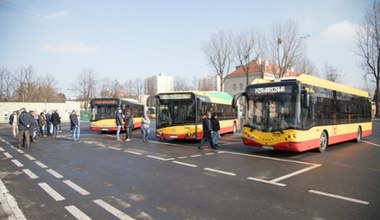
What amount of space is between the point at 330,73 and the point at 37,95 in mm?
62863

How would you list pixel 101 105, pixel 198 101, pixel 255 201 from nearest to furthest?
1. pixel 255 201
2. pixel 198 101
3. pixel 101 105

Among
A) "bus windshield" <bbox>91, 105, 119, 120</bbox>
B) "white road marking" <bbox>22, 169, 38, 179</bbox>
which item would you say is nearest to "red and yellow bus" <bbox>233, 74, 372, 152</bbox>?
"white road marking" <bbox>22, 169, 38, 179</bbox>

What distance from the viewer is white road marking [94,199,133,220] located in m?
5.55

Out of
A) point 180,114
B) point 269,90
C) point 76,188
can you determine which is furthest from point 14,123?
point 269,90

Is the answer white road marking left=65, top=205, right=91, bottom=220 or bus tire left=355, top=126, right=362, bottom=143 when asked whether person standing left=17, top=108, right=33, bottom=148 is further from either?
bus tire left=355, top=126, right=362, bottom=143

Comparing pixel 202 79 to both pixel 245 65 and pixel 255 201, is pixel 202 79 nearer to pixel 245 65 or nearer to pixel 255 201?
pixel 245 65

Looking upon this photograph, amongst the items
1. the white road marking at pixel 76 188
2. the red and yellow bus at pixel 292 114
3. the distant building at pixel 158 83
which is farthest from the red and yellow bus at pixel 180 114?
the distant building at pixel 158 83

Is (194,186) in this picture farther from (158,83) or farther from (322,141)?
(158,83)

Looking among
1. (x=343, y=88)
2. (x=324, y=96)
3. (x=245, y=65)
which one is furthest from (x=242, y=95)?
(x=245, y=65)

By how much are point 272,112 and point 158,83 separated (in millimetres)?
90483

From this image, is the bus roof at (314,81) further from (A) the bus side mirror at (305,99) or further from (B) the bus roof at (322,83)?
(A) the bus side mirror at (305,99)

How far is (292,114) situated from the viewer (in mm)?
11930

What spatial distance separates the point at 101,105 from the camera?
25609 millimetres

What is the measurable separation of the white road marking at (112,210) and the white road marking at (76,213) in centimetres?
44
